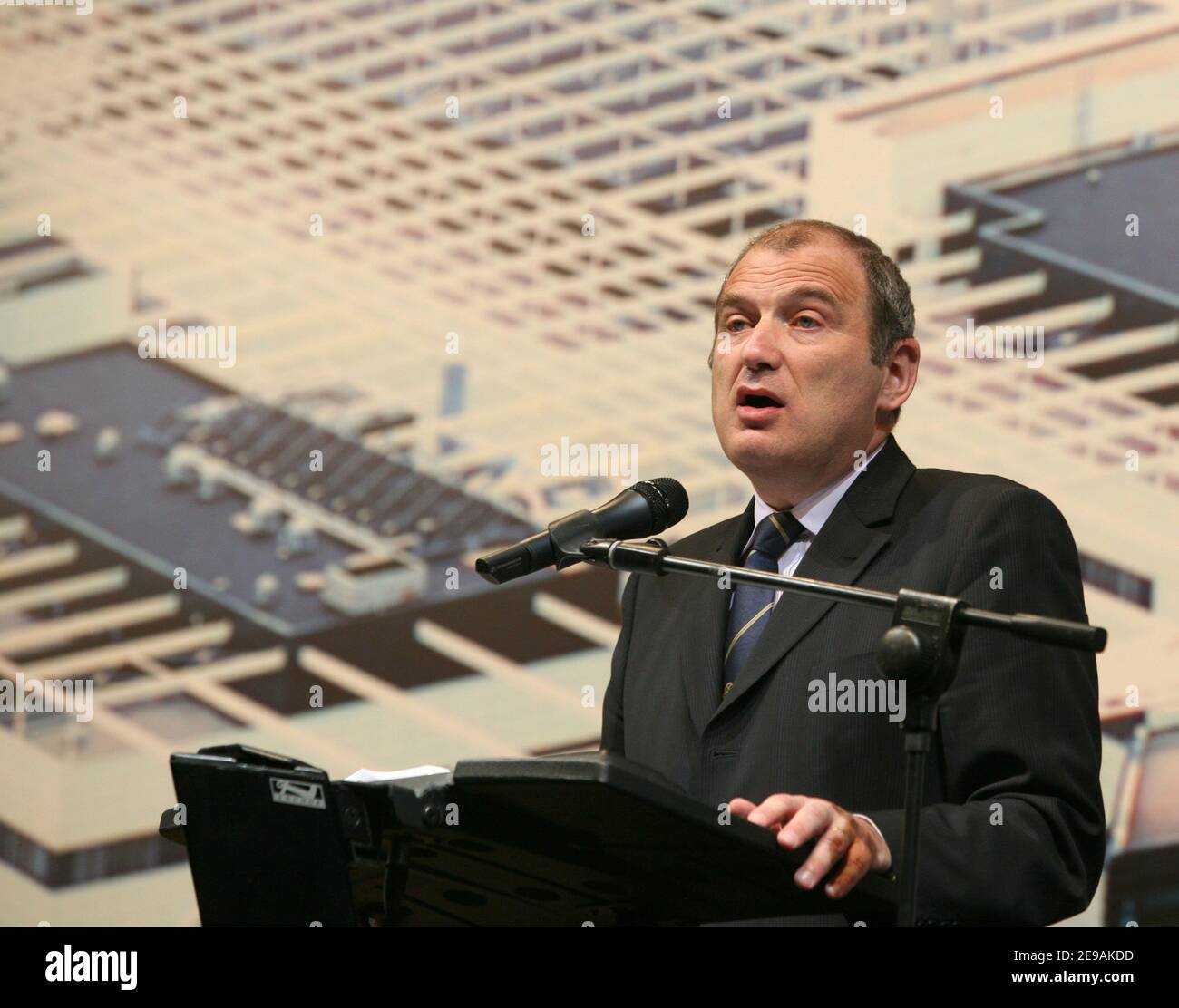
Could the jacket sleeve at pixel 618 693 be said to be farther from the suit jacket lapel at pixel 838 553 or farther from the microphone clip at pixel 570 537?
the microphone clip at pixel 570 537

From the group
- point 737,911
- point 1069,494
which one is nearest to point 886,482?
point 737,911

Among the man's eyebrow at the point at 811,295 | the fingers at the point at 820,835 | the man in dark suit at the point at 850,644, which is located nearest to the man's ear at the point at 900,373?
the man in dark suit at the point at 850,644

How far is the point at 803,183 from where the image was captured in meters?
3.88

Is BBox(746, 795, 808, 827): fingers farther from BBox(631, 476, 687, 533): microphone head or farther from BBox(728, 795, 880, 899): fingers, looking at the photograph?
BBox(631, 476, 687, 533): microphone head

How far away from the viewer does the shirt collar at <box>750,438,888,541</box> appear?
236 cm

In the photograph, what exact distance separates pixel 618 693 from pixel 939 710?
Answer: 0.66 metres

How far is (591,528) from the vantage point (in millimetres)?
1910

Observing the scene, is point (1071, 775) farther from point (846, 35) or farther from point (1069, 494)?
point (846, 35)

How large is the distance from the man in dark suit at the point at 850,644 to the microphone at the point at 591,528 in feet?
0.99

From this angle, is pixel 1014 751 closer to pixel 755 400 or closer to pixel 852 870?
pixel 852 870

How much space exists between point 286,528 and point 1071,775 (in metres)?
2.53

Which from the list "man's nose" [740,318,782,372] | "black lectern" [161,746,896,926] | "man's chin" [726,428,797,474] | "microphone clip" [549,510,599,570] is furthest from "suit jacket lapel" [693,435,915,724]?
"black lectern" [161,746,896,926]

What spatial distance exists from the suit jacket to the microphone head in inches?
11.1

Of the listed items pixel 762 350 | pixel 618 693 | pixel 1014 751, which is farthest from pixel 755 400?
pixel 1014 751
